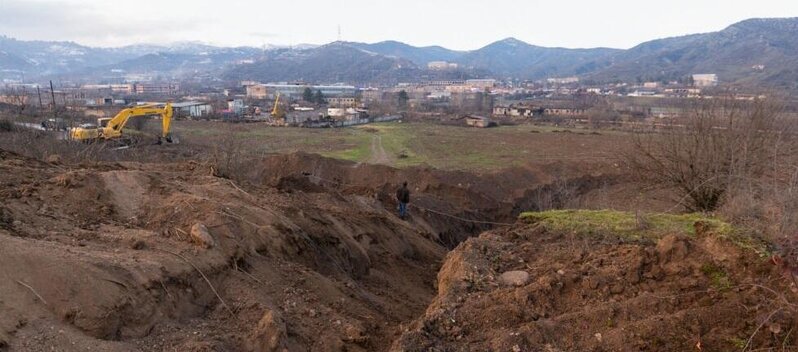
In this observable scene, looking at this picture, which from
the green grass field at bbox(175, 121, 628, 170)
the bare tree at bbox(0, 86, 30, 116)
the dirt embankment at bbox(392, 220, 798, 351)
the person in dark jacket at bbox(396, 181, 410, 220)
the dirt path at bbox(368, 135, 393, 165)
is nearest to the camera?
the dirt embankment at bbox(392, 220, 798, 351)

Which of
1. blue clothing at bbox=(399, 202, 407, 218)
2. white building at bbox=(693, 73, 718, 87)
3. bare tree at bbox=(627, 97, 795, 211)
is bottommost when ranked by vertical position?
blue clothing at bbox=(399, 202, 407, 218)

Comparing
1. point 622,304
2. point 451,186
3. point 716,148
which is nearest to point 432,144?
point 451,186

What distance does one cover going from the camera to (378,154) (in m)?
38.5

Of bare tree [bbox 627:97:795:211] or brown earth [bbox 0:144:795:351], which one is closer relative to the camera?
brown earth [bbox 0:144:795:351]

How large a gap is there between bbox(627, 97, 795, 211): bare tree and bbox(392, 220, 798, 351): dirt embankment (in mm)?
6794

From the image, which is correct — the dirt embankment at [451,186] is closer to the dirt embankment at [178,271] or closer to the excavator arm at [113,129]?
the dirt embankment at [178,271]

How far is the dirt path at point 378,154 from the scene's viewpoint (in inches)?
1378

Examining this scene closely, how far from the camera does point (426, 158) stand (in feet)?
122

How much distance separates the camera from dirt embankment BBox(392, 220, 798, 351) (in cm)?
557

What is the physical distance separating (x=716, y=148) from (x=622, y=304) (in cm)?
986

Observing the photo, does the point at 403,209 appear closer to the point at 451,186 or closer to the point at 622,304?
the point at 451,186

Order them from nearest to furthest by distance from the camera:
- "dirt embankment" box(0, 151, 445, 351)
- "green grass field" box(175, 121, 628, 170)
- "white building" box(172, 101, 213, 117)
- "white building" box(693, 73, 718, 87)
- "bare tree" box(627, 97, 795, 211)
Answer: "dirt embankment" box(0, 151, 445, 351) < "bare tree" box(627, 97, 795, 211) < "white building" box(693, 73, 718, 87) < "green grass field" box(175, 121, 628, 170) < "white building" box(172, 101, 213, 117)

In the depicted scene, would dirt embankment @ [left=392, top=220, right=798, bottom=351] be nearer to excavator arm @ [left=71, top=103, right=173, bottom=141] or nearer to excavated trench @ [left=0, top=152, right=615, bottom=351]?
excavated trench @ [left=0, top=152, right=615, bottom=351]

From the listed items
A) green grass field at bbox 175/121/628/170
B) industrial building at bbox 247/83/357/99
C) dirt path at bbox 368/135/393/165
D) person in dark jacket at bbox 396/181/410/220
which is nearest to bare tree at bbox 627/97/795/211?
person in dark jacket at bbox 396/181/410/220
